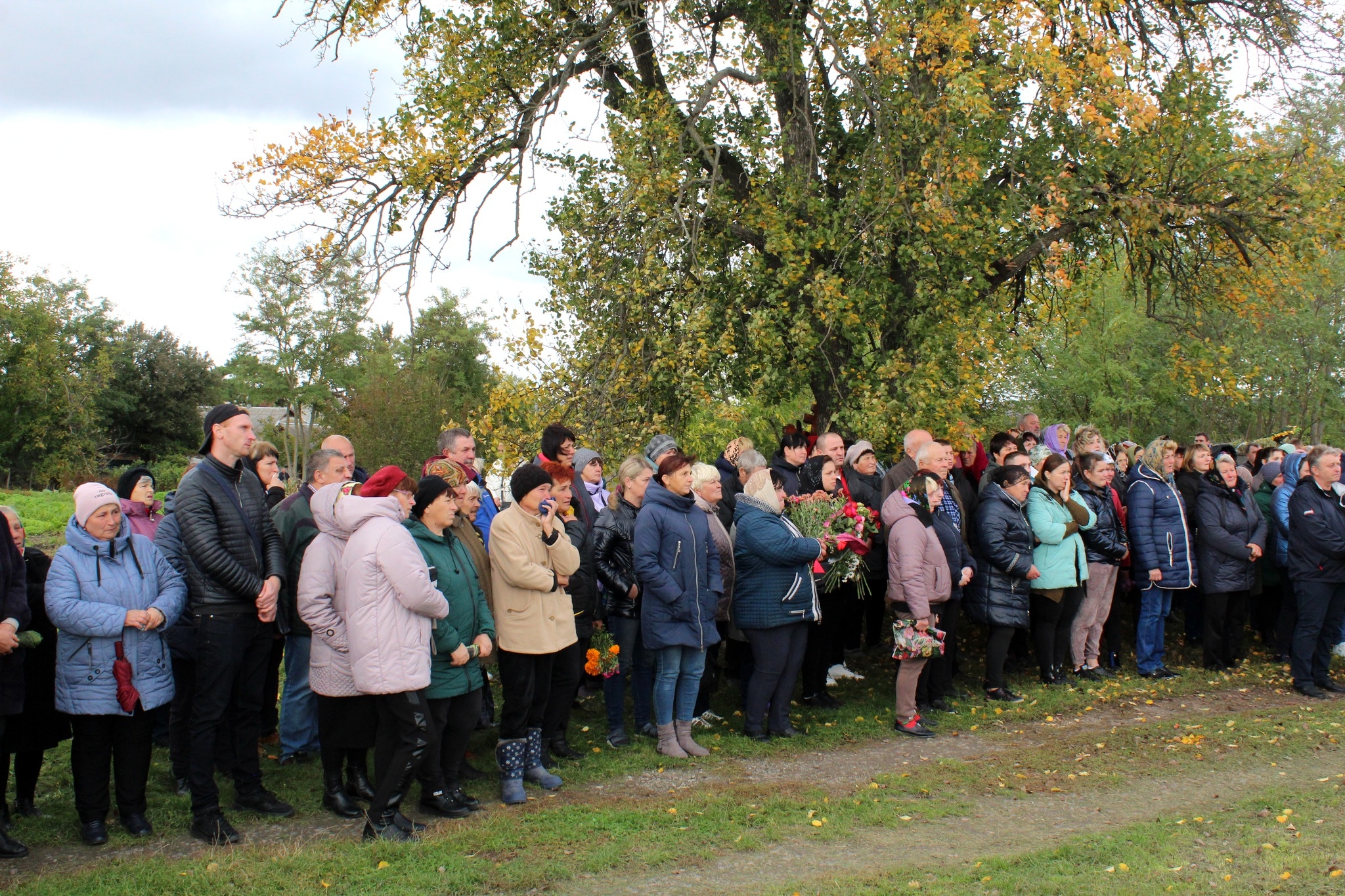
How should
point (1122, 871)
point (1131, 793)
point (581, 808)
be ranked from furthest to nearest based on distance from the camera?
point (1131, 793)
point (581, 808)
point (1122, 871)

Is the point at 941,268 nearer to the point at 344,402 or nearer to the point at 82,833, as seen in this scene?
the point at 82,833

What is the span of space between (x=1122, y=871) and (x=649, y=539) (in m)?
3.40

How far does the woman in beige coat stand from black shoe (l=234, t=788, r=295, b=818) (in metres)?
1.24

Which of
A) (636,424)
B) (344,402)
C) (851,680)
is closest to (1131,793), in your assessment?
(851,680)

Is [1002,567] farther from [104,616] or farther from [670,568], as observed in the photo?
[104,616]

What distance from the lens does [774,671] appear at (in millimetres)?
7395

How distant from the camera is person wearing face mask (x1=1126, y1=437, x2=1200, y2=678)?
957 cm

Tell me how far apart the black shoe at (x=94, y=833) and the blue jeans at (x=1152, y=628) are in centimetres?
867

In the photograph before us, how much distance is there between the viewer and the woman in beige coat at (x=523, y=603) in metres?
5.96

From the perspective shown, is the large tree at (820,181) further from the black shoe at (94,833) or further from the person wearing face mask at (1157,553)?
the black shoe at (94,833)

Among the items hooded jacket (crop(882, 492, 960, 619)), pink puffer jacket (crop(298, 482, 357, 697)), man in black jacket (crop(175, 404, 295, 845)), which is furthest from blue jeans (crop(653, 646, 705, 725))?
man in black jacket (crop(175, 404, 295, 845))

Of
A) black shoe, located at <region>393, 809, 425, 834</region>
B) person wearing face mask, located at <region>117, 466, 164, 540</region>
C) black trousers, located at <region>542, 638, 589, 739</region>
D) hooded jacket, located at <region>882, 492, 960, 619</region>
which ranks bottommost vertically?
black shoe, located at <region>393, 809, 425, 834</region>

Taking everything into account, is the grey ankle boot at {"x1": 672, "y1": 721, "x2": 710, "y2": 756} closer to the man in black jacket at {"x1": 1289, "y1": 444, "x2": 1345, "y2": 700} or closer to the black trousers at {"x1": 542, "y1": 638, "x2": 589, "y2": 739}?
the black trousers at {"x1": 542, "y1": 638, "x2": 589, "y2": 739}

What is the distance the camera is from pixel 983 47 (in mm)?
10336
